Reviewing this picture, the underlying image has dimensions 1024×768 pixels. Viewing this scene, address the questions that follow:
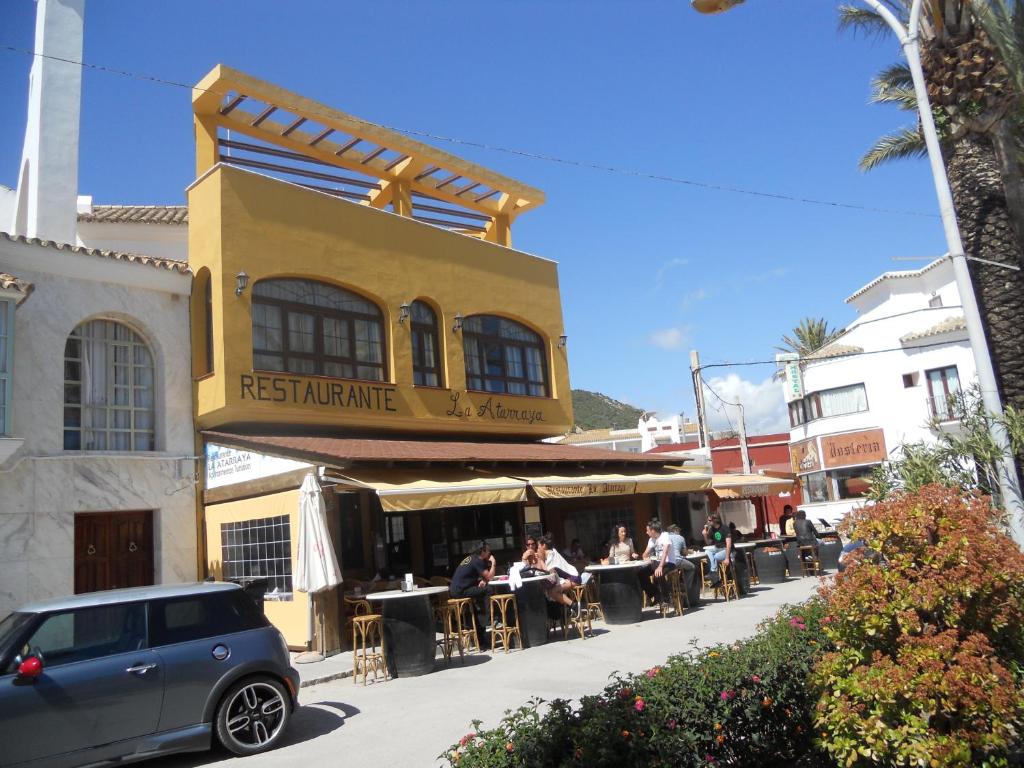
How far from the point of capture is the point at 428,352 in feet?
60.5

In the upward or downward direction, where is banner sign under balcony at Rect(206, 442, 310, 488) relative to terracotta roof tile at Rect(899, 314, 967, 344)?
downward

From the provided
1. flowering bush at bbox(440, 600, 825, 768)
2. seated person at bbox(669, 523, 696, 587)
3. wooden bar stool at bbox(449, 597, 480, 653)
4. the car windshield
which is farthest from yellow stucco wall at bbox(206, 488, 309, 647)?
flowering bush at bbox(440, 600, 825, 768)

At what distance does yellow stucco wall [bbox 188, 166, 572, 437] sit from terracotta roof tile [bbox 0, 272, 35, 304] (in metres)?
3.05

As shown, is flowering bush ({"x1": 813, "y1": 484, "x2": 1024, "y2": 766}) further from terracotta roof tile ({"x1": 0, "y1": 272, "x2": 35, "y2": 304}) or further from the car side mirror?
terracotta roof tile ({"x1": 0, "y1": 272, "x2": 35, "y2": 304})

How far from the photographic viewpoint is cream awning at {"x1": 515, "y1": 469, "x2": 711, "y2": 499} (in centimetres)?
1446

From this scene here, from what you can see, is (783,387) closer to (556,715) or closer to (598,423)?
(556,715)

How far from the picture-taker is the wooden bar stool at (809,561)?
18.8 metres

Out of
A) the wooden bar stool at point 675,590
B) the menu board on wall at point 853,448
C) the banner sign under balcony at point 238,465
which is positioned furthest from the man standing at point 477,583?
the menu board on wall at point 853,448

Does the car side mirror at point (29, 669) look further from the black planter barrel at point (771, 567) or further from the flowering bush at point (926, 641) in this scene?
the black planter barrel at point (771, 567)

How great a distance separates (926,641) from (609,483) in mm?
11149

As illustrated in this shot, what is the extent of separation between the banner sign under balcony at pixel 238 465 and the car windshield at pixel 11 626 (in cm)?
572

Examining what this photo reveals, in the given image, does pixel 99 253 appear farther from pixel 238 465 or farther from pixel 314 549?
pixel 314 549

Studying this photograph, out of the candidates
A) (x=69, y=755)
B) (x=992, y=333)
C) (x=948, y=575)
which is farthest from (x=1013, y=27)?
(x=69, y=755)

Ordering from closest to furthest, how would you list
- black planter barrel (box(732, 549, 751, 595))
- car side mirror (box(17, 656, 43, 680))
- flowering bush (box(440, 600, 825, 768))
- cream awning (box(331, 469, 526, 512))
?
flowering bush (box(440, 600, 825, 768)), car side mirror (box(17, 656, 43, 680)), cream awning (box(331, 469, 526, 512)), black planter barrel (box(732, 549, 751, 595))
